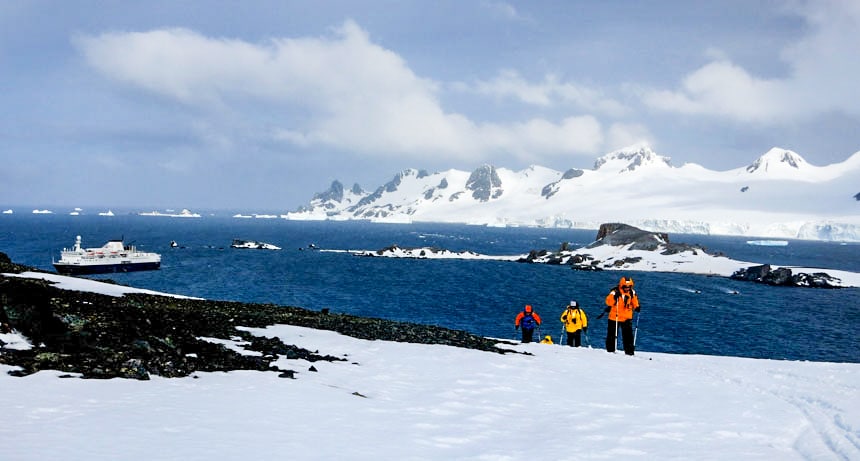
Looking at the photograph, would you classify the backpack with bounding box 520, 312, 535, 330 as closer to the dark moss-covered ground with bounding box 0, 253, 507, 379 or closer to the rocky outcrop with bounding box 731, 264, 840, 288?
the dark moss-covered ground with bounding box 0, 253, 507, 379

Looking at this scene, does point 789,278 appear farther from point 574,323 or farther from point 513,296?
point 574,323

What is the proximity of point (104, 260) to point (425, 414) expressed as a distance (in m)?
93.6

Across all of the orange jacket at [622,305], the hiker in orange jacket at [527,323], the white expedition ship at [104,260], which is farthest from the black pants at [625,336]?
the white expedition ship at [104,260]

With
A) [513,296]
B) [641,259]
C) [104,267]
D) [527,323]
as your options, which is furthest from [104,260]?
[641,259]

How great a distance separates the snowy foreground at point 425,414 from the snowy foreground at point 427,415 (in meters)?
0.03

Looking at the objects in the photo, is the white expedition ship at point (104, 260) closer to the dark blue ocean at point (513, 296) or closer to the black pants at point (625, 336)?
the dark blue ocean at point (513, 296)

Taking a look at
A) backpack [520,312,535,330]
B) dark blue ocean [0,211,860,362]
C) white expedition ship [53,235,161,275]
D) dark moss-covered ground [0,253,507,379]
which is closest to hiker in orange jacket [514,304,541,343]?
backpack [520,312,535,330]

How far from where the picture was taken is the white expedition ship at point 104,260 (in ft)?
275

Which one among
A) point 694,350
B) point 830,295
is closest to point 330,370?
point 694,350

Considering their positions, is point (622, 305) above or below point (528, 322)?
above

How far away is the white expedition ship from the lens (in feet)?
275

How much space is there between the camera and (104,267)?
8838 cm

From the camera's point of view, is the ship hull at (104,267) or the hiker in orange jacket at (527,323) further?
the ship hull at (104,267)

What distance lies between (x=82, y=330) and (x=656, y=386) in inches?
560
